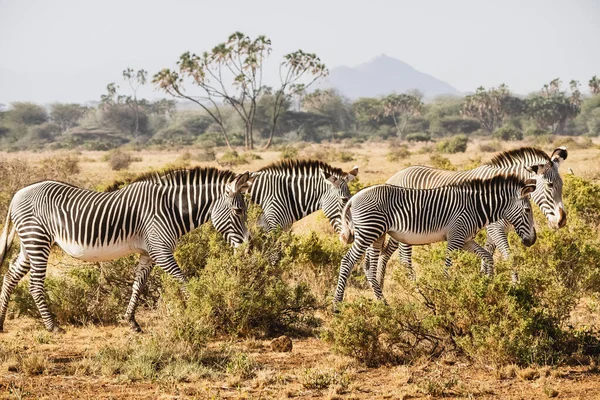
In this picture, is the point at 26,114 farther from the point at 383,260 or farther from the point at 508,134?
the point at 383,260

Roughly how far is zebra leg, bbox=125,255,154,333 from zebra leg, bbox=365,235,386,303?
2822 millimetres

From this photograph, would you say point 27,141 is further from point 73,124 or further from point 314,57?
point 314,57

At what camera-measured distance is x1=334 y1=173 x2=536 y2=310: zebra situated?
8.92m

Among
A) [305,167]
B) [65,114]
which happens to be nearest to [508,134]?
[305,167]

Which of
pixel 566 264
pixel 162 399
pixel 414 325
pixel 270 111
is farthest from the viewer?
pixel 270 111

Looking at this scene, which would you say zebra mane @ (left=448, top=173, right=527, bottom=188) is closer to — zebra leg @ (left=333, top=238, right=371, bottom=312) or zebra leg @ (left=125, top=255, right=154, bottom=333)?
zebra leg @ (left=333, top=238, right=371, bottom=312)

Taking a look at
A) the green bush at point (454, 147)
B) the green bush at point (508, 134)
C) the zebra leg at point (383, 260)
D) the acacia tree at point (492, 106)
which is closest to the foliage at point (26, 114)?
the acacia tree at point (492, 106)

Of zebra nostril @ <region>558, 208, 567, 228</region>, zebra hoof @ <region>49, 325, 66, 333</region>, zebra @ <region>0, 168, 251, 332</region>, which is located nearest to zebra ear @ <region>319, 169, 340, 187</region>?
zebra @ <region>0, 168, 251, 332</region>

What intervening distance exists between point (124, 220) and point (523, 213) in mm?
4961

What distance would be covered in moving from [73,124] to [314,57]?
4734 centimetres

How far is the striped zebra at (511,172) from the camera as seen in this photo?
32.9 feet

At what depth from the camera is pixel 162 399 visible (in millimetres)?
6055

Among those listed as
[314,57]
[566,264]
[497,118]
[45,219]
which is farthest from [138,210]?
[497,118]

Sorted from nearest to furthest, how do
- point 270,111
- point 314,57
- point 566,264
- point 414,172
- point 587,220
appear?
1. point 566,264
2. point 414,172
3. point 587,220
4. point 314,57
5. point 270,111
